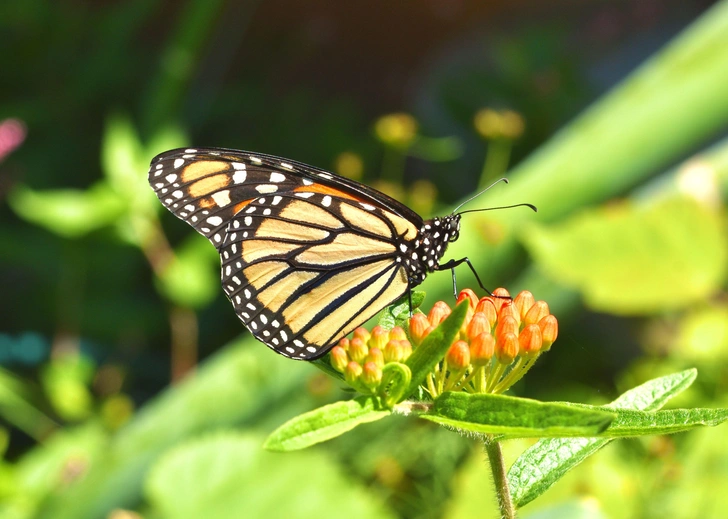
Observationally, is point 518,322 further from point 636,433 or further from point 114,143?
point 114,143

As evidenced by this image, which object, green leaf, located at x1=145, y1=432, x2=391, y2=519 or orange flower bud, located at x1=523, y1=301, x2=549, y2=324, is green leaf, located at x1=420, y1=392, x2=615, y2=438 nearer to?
orange flower bud, located at x1=523, y1=301, x2=549, y2=324

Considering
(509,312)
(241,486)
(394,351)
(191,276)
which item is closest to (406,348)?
(394,351)

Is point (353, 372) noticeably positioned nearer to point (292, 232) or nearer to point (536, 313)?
point (536, 313)

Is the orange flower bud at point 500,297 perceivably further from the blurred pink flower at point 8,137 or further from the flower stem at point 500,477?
the blurred pink flower at point 8,137

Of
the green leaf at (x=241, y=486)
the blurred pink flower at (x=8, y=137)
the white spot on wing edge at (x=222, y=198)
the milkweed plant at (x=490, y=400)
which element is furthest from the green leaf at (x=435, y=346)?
the blurred pink flower at (x=8, y=137)

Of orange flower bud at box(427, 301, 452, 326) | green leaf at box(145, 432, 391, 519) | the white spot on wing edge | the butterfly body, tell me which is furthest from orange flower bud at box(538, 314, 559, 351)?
green leaf at box(145, 432, 391, 519)
